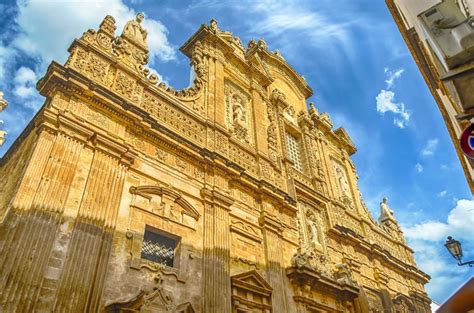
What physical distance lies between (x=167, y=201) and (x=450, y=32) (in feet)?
19.4

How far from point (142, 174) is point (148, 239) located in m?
1.38

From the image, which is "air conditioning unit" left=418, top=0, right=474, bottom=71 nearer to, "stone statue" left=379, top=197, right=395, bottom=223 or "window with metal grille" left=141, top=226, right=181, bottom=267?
"window with metal grille" left=141, top=226, right=181, bottom=267

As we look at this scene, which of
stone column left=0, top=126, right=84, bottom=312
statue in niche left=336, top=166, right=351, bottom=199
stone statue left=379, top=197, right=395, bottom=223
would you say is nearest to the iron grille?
stone column left=0, top=126, right=84, bottom=312

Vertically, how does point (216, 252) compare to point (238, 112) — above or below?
below

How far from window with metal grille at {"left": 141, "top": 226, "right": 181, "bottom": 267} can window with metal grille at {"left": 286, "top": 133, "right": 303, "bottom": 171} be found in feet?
26.5

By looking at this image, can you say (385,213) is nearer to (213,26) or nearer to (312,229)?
(312,229)

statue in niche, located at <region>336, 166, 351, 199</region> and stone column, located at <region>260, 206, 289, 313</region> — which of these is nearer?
stone column, located at <region>260, 206, 289, 313</region>

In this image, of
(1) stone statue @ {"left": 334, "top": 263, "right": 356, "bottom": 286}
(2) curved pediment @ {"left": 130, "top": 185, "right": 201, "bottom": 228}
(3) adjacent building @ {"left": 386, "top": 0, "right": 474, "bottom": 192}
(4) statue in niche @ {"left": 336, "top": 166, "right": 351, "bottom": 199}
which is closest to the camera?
(3) adjacent building @ {"left": 386, "top": 0, "right": 474, "bottom": 192}

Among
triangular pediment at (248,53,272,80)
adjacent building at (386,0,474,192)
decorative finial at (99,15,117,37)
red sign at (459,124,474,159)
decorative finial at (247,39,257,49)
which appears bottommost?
red sign at (459,124,474,159)

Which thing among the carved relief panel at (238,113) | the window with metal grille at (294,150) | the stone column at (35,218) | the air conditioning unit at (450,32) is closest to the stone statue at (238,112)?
the carved relief panel at (238,113)

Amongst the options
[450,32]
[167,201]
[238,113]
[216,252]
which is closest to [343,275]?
[216,252]

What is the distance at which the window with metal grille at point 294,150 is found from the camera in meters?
15.1

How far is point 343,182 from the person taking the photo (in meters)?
17.5

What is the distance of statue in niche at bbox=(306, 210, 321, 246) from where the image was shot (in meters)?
12.5
